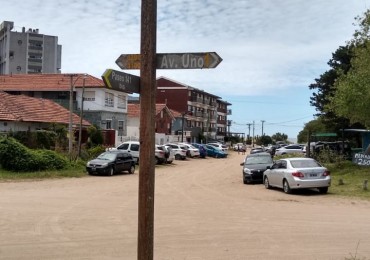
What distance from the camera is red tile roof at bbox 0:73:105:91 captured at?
2162 inches

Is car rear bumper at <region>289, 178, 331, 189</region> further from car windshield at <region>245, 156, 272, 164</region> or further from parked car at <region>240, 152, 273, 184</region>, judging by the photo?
car windshield at <region>245, 156, 272, 164</region>

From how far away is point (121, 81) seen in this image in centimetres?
513

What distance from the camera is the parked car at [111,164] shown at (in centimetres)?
2988

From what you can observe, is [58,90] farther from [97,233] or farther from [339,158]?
[97,233]

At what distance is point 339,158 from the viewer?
33344 millimetres

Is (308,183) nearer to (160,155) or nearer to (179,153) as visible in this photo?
(160,155)

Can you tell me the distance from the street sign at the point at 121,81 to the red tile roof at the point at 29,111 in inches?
1295

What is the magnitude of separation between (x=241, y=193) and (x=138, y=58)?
15.7m

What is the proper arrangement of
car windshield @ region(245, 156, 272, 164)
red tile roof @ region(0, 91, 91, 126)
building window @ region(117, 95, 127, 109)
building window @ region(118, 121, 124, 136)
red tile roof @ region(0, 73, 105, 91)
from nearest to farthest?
car windshield @ region(245, 156, 272, 164) → red tile roof @ region(0, 91, 91, 126) → red tile roof @ region(0, 73, 105, 91) → building window @ region(117, 95, 127, 109) → building window @ region(118, 121, 124, 136)

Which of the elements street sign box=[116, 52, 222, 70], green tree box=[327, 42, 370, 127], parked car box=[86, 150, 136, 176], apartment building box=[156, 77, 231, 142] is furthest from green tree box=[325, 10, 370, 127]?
apartment building box=[156, 77, 231, 142]

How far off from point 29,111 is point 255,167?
2294cm

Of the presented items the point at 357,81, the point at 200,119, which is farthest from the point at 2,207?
the point at 200,119

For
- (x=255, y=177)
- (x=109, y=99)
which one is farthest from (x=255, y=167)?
(x=109, y=99)

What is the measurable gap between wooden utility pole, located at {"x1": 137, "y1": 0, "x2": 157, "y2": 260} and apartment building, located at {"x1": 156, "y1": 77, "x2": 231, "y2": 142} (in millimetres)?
83597
